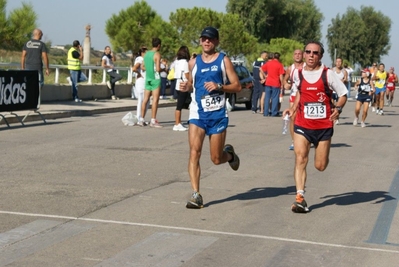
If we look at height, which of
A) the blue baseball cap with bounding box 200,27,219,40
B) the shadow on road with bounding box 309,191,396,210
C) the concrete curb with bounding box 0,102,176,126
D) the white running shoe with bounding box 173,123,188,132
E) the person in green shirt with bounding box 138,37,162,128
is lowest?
the concrete curb with bounding box 0,102,176,126

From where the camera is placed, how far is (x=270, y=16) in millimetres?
88750

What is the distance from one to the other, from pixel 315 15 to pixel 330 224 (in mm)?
93715

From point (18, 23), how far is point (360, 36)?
73621 millimetres

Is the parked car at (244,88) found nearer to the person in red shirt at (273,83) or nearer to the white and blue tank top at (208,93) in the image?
the person in red shirt at (273,83)

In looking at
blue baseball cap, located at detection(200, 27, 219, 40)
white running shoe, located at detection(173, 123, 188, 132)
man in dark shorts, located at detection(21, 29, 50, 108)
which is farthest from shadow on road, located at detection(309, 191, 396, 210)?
man in dark shorts, located at detection(21, 29, 50, 108)

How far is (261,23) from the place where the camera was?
286 feet

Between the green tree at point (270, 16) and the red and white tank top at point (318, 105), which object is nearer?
the red and white tank top at point (318, 105)

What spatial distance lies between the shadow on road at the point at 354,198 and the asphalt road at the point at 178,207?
0.01 metres

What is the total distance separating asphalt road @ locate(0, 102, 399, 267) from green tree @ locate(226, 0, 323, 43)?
72104 millimetres

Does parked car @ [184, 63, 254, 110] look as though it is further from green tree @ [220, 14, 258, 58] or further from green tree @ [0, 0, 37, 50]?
green tree @ [220, 14, 258, 58]

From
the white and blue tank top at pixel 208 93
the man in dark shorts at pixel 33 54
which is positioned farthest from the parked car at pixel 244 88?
the white and blue tank top at pixel 208 93

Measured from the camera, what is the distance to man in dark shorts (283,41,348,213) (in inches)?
359

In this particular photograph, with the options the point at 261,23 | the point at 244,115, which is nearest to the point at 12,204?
the point at 244,115

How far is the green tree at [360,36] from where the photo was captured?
353ft
